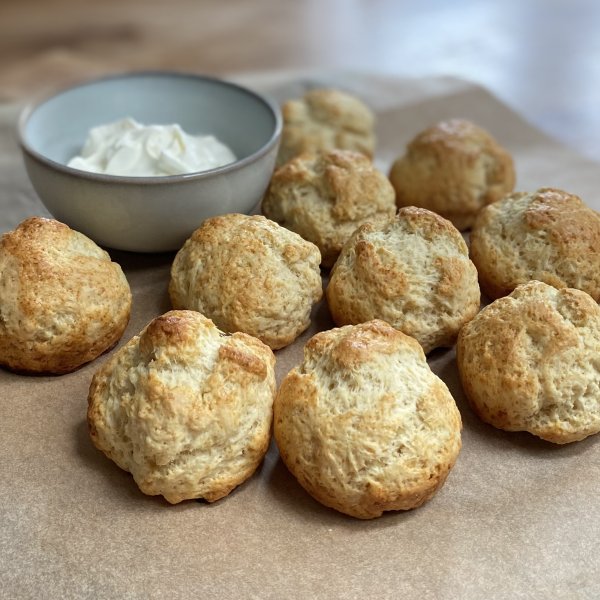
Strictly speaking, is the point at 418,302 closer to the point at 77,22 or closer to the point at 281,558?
the point at 281,558

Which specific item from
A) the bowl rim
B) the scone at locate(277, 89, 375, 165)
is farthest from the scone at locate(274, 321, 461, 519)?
the scone at locate(277, 89, 375, 165)

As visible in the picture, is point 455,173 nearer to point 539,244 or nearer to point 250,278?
point 539,244

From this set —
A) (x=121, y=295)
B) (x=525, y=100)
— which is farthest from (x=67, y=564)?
(x=525, y=100)

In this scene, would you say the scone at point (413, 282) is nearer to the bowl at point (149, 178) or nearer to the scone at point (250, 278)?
the scone at point (250, 278)

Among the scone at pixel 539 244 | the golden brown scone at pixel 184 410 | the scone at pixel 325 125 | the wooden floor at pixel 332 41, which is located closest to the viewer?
the golden brown scone at pixel 184 410

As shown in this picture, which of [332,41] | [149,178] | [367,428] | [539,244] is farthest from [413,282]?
[332,41]

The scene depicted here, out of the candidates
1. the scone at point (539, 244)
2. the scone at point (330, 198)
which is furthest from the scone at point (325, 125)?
the scone at point (539, 244)
